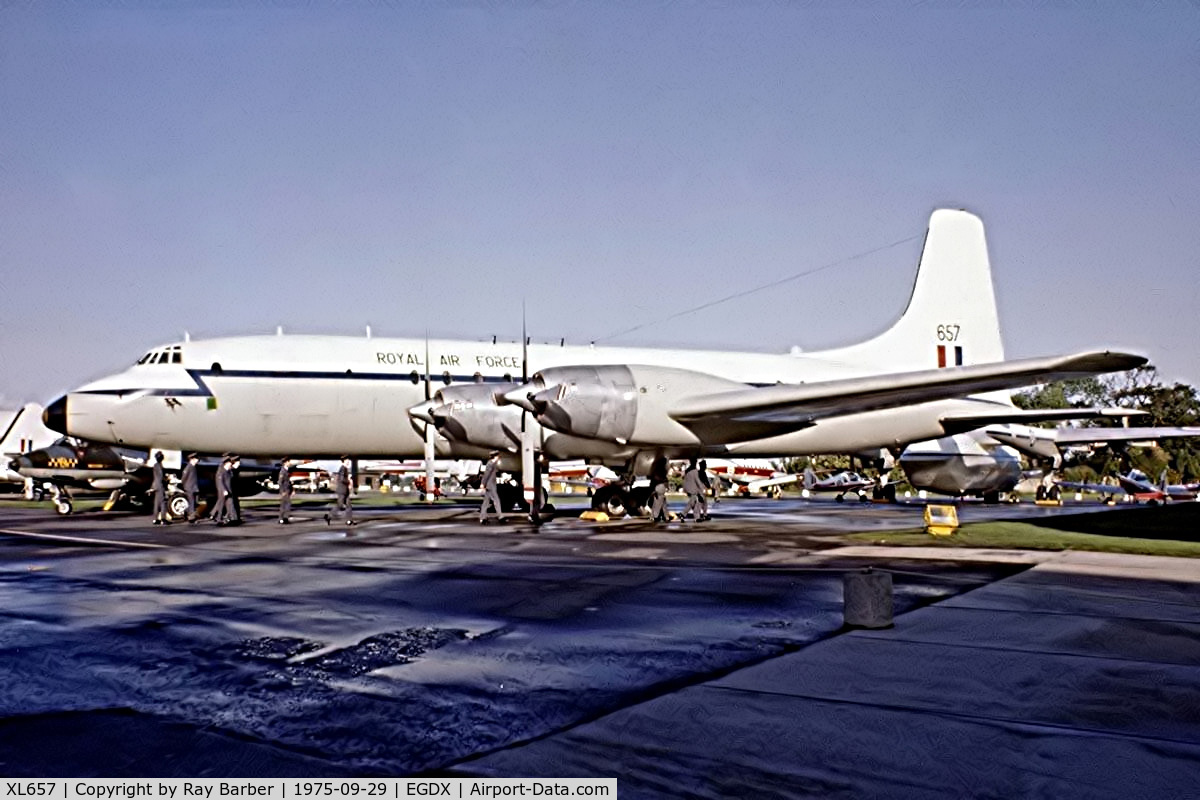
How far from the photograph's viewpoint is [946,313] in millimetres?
32750

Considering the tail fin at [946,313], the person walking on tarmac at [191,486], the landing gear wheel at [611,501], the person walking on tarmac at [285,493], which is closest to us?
the person walking on tarmac at [191,486]

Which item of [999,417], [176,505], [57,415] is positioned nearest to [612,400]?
[176,505]

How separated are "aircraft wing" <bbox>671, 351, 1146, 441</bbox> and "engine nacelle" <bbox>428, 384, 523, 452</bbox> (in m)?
4.93

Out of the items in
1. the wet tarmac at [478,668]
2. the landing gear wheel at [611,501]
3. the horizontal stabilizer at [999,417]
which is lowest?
the wet tarmac at [478,668]

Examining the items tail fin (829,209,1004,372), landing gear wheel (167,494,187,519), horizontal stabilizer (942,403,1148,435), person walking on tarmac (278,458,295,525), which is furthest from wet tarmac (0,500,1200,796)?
tail fin (829,209,1004,372)

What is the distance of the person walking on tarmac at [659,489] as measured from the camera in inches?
957

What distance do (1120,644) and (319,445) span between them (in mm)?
21017

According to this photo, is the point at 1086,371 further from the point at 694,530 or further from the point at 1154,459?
the point at 1154,459

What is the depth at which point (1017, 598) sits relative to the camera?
33.1ft

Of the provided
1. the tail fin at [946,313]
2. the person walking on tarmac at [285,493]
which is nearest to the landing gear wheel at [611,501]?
the person walking on tarmac at [285,493]

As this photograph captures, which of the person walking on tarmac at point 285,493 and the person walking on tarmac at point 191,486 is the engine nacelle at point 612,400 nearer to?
the person walking on tarmac at point 285,493

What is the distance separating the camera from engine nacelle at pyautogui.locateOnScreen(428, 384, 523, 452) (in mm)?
24844

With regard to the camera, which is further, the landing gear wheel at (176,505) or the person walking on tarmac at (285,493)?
the landing gear wheel at (176,505)

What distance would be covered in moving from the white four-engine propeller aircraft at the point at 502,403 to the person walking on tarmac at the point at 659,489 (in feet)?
0.81
